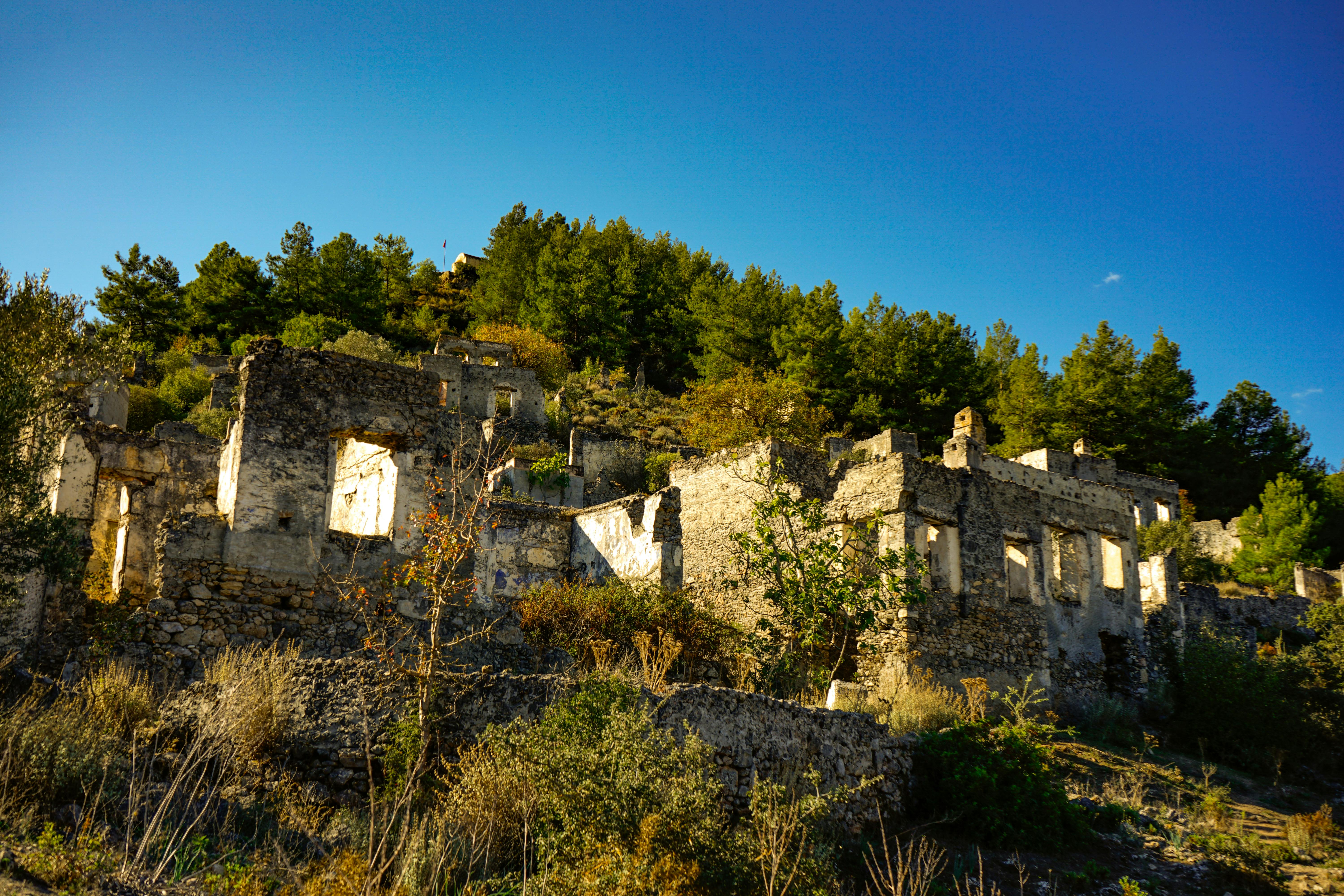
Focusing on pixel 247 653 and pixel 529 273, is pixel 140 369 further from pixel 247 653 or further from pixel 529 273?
pixel 247 653

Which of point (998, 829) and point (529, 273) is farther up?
point (529, 273)

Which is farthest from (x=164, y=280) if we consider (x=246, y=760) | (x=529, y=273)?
(x=246, y=760)

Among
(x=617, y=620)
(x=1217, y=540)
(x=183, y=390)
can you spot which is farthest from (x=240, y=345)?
(x=1217, y=540)

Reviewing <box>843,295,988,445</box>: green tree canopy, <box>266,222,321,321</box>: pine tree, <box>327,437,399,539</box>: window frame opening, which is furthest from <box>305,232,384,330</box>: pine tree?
<box>327,437,399,539</box>: window frame opening

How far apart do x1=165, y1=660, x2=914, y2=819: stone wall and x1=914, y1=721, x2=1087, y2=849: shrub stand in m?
0.63

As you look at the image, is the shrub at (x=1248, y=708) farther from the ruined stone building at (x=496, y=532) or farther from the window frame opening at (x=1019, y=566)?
the window frame opening at (x=1019, y=566)

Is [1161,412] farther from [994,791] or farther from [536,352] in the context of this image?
[994,791]

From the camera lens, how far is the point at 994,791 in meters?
8.57

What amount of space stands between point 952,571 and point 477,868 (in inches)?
424

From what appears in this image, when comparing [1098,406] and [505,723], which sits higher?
[1098,406]

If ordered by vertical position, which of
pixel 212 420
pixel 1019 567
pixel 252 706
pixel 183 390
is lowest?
pixel 252 706

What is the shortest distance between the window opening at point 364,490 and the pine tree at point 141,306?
126 feet

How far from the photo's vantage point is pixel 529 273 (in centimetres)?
5116

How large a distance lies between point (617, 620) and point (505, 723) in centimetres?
552
